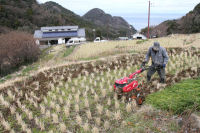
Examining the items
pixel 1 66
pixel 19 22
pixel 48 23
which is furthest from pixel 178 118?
pixel 48 23

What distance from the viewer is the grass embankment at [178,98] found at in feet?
11.9

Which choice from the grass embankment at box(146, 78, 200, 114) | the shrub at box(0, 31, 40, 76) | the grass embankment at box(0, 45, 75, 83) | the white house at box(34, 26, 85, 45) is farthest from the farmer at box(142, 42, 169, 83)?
the white house at box(34, 26, 85, 45)

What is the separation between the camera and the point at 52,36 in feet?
125

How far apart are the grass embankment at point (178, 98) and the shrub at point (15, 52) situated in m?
18.5

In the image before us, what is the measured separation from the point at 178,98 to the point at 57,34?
38.2 m

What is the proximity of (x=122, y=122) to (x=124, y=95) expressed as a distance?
1345mm

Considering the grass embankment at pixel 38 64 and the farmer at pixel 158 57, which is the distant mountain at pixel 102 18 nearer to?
the grass embankment at pixel 38 64

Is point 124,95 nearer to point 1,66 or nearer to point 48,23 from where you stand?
point 1,66

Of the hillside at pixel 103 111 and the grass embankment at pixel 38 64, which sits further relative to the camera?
the grass embankment at pixel 38 64

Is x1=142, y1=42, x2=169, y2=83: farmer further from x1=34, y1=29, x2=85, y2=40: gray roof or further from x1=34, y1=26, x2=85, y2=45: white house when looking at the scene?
x1=34, y1=29, x2=85, y2=40: gray roof

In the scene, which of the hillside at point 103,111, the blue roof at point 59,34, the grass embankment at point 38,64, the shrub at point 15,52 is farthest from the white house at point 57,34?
the hillside at point 103,111

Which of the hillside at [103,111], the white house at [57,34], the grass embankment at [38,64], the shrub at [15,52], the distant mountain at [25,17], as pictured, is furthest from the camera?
the distant mountain at [25,17]

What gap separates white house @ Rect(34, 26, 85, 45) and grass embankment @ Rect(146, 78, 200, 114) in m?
33.7

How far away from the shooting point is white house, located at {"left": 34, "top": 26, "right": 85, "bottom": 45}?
37794 mm
